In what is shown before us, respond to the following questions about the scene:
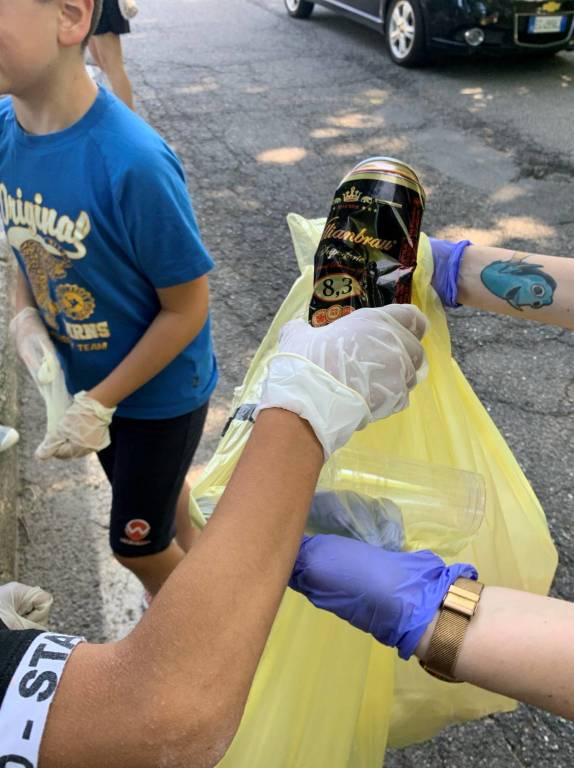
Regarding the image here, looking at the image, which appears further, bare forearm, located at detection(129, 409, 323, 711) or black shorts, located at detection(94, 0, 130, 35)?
black shorts, located at detection(94, 0, 130, 35)

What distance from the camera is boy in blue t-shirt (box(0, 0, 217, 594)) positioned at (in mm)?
1308

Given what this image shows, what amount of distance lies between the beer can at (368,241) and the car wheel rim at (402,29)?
5158 millimetres

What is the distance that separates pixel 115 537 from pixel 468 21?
4.98 meters

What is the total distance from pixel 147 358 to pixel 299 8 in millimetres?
7122

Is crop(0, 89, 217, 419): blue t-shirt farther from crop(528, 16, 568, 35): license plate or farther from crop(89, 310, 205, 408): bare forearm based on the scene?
crop(528, 16, 568, 35): license plate

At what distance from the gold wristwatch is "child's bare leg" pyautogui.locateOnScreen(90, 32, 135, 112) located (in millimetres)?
3996

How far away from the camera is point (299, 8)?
745cm

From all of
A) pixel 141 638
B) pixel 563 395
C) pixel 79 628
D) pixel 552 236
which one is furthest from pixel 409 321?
pixel 552 236

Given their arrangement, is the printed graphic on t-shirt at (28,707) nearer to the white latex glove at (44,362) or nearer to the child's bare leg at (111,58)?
the white latex glove at (44,362)

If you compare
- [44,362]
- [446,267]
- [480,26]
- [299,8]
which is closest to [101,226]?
[44,362]

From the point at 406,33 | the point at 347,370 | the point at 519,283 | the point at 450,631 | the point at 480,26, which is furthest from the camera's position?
the point at 406,33

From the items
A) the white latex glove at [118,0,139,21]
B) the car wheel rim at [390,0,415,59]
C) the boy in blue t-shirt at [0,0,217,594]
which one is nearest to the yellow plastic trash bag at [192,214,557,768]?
the boy in blue t-shirt at [0,0,217,594]

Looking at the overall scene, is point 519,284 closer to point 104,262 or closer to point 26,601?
point 104,262

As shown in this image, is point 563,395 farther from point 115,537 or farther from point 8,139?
point 8,139
